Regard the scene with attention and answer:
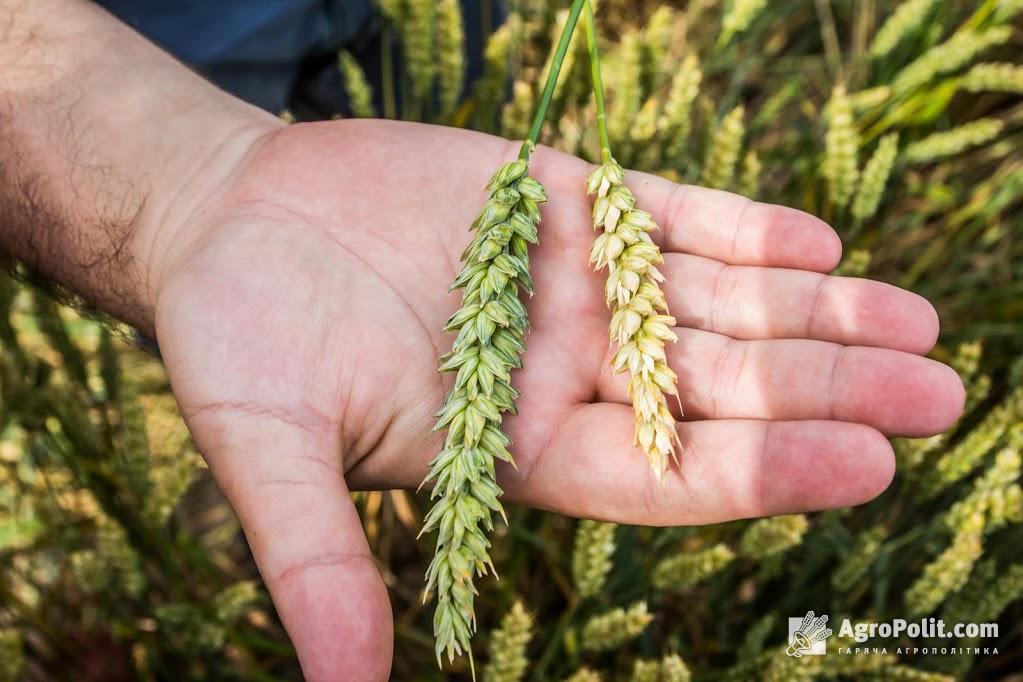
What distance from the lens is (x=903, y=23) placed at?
197cm

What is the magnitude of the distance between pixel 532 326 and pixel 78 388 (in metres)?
1.06

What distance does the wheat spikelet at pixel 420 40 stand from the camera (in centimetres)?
191

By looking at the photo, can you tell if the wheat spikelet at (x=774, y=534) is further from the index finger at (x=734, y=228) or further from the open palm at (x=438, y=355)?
the index finger at (x=734, y=228)

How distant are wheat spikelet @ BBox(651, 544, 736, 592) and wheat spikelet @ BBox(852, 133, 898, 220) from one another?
80 centimetres

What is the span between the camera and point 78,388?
1.94 meters

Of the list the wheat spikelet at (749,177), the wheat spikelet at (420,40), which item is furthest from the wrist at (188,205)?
the wheat spikelet at (749,177)

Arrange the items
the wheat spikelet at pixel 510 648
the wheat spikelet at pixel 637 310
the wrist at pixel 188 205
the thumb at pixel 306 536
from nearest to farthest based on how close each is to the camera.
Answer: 1. the thumb at pixel 306 536
2. the wheat spikelet at pixel 637 310
3. the wheat spikelet at pixel 510 648
4. the wrist at pixel 188 205

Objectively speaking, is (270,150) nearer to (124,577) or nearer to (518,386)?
(518,386)

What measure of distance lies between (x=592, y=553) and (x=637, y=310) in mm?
433

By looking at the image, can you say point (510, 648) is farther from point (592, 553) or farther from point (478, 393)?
point (478, 393)

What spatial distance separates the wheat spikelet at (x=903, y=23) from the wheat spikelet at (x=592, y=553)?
1.31 m

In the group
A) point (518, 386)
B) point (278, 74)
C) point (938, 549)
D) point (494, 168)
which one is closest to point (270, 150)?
point (494, 168)

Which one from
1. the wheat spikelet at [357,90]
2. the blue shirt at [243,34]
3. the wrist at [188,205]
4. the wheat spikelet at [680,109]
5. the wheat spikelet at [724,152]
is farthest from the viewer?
the blue shirt at [243,34]

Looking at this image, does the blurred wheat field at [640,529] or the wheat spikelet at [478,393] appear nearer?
the wheat spikelet at [478,393]
